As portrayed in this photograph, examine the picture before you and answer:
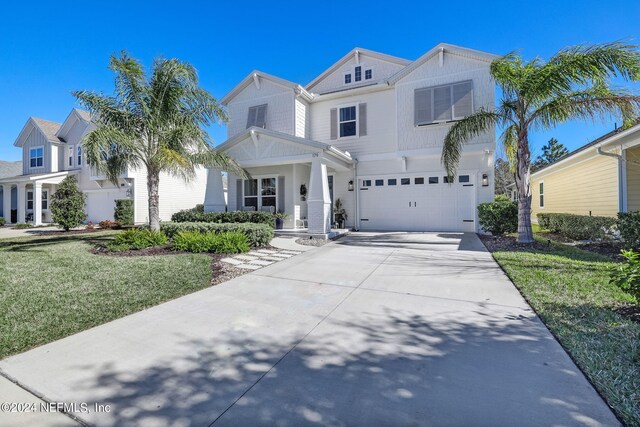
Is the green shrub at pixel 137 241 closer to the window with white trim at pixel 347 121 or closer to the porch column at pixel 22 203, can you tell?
the window with white trim at pixel 347 121

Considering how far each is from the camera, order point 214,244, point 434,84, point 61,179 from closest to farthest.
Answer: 1. point 214,244
2. point 434,84
3. point 61,179

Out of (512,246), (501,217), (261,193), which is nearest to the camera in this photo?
(512,246)

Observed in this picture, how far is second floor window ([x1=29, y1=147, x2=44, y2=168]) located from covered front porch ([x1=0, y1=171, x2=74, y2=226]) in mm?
1564

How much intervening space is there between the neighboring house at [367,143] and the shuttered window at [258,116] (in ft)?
0.19

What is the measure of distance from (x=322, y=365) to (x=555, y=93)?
31.9 ft

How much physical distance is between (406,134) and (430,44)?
4289 mm

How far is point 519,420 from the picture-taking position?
2002 mm

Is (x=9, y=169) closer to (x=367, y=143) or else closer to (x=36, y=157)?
(x=36, y=157)

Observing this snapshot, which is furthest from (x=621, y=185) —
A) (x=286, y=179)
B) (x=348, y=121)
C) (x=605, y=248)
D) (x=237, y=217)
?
(x=237, y=217)

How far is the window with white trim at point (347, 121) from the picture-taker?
14.5m

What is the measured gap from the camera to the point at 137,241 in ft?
29.1

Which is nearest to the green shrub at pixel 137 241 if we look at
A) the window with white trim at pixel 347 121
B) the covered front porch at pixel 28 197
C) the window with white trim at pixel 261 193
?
the window with white trim at pixel 261 193

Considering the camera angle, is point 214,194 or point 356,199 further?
point 356,199

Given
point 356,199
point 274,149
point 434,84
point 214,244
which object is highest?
point 434,84
